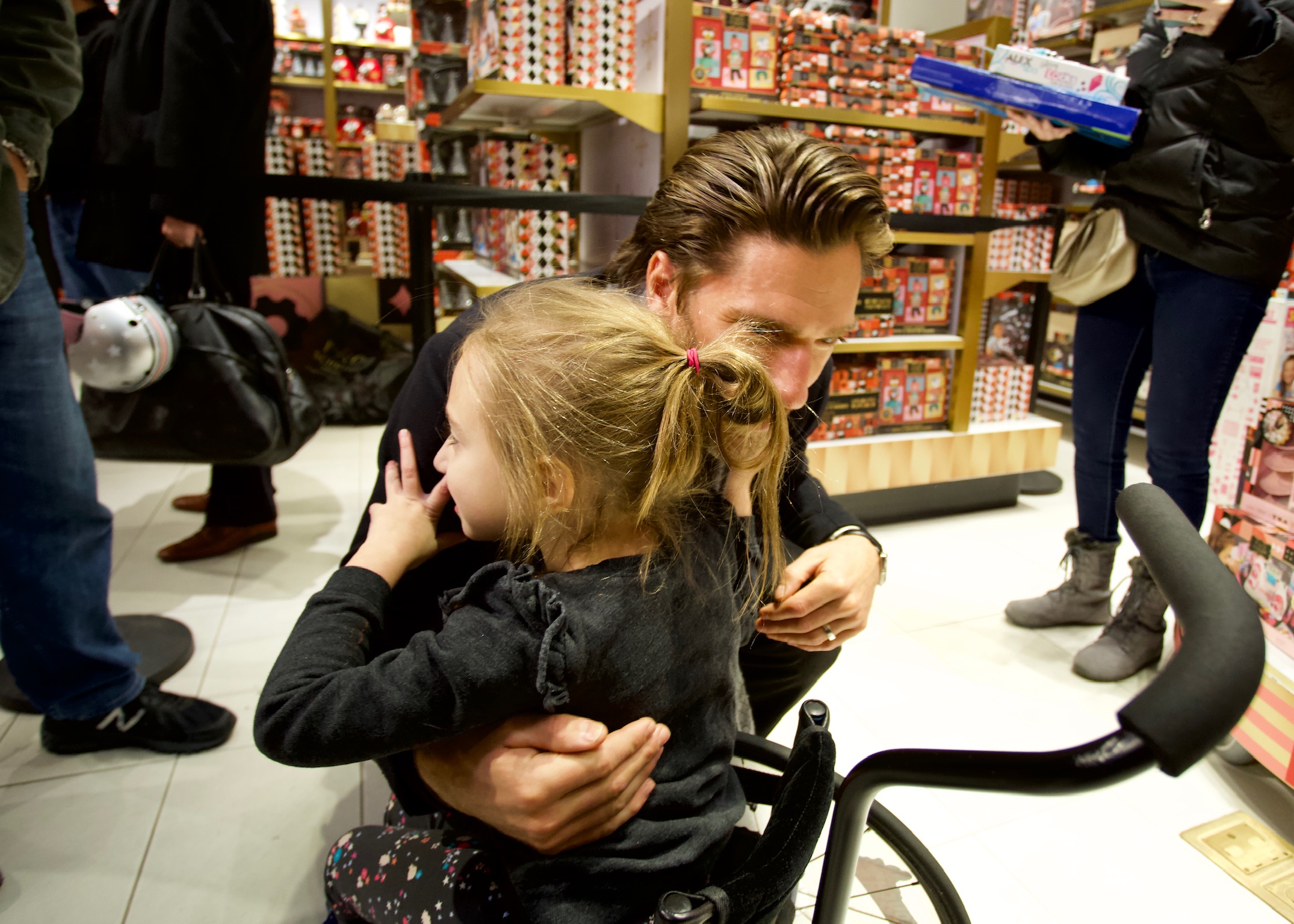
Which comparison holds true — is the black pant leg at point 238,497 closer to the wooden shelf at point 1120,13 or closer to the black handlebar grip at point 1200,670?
the black handlebar grip at point 1200,670

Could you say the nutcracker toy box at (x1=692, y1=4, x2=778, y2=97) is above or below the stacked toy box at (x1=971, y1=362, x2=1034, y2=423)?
above

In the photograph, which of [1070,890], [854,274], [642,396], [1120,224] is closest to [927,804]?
[1070,890]

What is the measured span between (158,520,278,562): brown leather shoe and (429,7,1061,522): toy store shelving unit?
1.03 m

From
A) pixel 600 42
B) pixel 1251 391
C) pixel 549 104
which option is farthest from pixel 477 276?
pixel 1251 391

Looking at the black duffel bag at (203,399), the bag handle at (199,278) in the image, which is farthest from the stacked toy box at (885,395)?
the bag handle at (199,278)

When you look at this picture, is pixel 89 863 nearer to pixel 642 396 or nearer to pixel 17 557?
pixel 17 557

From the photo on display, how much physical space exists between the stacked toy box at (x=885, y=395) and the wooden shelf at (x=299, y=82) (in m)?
3.82

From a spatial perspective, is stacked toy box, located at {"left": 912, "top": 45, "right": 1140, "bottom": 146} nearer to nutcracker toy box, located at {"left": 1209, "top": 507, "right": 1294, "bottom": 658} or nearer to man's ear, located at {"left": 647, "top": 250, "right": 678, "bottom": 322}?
nutcracker toy box, located at {"left": 1209, "top": 507, "right": 1294, "bottom": 658}

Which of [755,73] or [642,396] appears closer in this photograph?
[642,396]

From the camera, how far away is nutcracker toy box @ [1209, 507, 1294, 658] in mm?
1513

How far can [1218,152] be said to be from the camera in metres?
1.65

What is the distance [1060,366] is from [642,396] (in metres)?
4.59

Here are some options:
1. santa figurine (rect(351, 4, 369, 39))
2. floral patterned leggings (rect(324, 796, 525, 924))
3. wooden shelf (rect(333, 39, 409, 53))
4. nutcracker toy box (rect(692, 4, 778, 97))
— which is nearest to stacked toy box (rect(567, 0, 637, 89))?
nutcracker toy box (rect(692, 4, 778, 97))

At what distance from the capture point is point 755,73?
8.26ft
